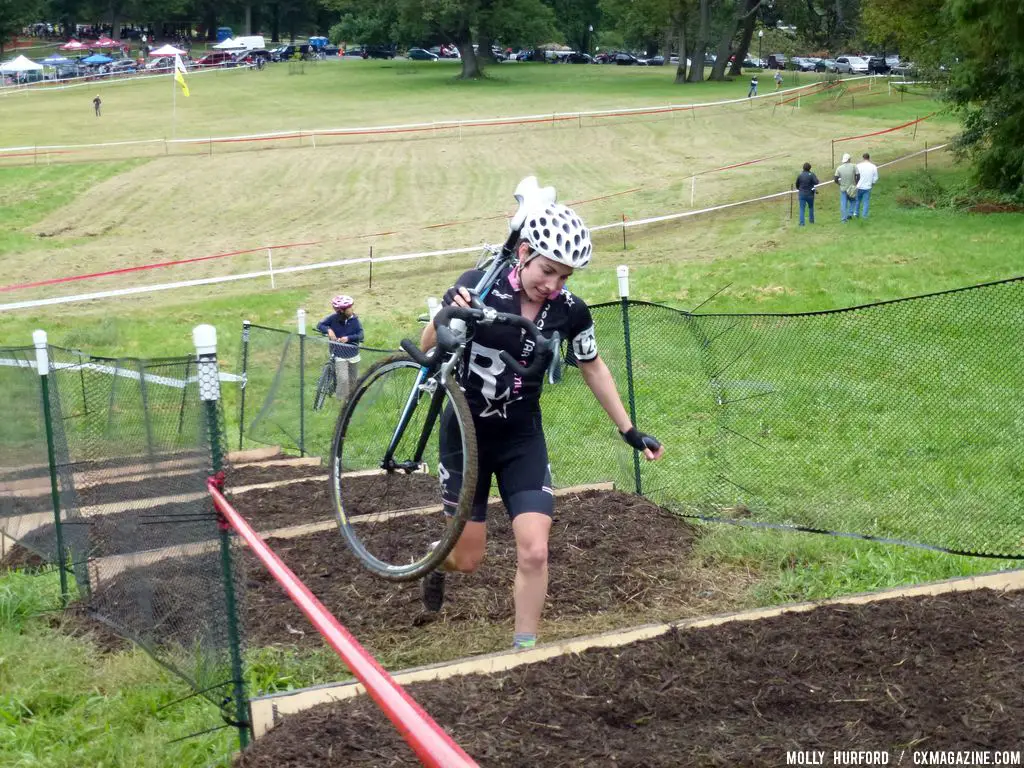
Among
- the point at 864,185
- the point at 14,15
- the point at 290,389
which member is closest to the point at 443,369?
the point at 290,389

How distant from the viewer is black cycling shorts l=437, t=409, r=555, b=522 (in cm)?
547

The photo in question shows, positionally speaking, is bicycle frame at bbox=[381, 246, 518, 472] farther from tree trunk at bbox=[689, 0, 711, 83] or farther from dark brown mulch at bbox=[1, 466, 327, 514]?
tree trunk at bbox=[689, 0, 711, 83]

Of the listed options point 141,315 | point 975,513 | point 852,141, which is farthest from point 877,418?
point 852,141

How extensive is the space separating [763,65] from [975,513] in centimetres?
9528

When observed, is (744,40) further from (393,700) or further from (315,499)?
(393,700)

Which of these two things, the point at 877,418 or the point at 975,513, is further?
the point at 877,418

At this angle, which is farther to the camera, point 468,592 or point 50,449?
point 50,449

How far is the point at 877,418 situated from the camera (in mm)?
8820

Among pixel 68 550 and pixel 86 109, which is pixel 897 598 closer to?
pixel 68 550

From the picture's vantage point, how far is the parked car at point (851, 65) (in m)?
80.9

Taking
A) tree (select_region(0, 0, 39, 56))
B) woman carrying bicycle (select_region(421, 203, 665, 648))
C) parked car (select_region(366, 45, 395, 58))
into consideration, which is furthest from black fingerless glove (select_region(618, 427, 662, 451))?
tree (select_region(0, 0, 39, 56))

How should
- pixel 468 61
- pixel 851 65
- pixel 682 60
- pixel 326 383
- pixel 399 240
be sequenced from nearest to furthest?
pixel 326 383
pixel 399 240
pixel 682 60
pixel 468 61
pixel 851 65

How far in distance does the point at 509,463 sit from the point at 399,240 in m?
26.6

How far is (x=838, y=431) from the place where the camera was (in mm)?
9203
